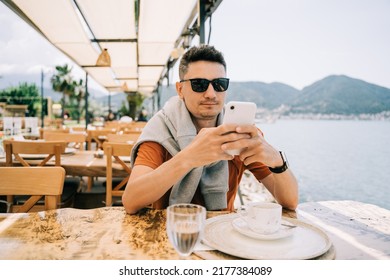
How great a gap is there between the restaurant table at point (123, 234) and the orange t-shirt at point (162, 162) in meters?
0.26

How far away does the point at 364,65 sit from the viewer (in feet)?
13.7

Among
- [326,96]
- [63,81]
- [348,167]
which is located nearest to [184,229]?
[348,167]

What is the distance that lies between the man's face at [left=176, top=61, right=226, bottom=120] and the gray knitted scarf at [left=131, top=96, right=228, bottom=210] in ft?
0.22

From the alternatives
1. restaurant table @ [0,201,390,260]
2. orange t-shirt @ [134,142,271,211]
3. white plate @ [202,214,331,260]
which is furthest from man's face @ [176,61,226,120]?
white plate @ [202,214,331,260]

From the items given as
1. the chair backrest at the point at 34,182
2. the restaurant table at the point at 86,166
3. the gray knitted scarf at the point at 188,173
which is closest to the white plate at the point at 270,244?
the gray knitted scarf at the point at 188,173

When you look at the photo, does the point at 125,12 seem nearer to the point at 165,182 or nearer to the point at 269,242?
the point at 165,182

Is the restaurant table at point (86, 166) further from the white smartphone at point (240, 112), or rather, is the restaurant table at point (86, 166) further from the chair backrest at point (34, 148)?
the white smartphone at point (240, 112)

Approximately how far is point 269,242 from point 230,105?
41cm

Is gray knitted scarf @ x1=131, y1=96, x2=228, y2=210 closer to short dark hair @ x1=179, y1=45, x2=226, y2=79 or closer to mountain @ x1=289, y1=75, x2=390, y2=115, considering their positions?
short dark hair @ x1=179, y1=45, x2=226, y2=79

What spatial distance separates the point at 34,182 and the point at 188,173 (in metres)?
0.69

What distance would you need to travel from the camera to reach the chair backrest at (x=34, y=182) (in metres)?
1.42

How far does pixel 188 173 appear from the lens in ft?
4.59
